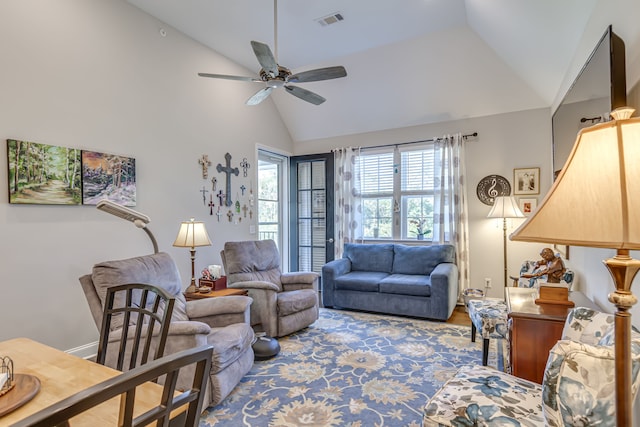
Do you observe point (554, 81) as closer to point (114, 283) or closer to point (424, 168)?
point (424, 168)

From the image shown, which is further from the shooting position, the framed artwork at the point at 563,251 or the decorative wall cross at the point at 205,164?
the decorative wall cross at the point at 205,164

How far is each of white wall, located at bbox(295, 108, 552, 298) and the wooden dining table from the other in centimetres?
438

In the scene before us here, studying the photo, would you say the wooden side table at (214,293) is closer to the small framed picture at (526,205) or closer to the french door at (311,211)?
the french door at (311,211)

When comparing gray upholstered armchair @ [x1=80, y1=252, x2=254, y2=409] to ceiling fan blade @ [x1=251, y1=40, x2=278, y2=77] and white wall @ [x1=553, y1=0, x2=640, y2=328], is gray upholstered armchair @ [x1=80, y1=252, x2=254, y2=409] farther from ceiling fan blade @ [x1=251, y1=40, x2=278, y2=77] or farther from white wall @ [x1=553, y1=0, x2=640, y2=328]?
white wall @ [x1=553, y1=0, x2=640, y2=328]

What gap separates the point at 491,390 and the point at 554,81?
11.1 feet

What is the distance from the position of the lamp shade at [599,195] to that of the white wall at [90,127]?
3291mm

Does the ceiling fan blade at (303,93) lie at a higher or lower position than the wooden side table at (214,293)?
higher

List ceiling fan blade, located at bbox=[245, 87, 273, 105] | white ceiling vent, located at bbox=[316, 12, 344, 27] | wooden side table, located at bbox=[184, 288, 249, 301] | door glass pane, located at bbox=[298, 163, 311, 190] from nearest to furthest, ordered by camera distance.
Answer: wooden side table, located at bbox=[184, 288, 249, 301], ceiling fan blade, located at bbox=[245, 87, 273, 105], white ceiling vent, located at bbox=[316, 12, 344, 27], door glass pane, located at bbox=[298, 163, 311, 190]

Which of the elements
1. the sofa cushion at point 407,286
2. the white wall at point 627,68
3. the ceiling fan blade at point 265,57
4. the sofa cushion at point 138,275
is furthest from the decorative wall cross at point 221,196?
the white wall at point 627,68

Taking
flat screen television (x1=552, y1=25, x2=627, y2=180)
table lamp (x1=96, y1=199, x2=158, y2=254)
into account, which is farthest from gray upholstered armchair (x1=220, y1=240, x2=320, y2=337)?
flat screen television (x1=552, y1=25, x2=627, y2=180)

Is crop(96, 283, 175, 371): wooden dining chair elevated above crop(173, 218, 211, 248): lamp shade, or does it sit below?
below

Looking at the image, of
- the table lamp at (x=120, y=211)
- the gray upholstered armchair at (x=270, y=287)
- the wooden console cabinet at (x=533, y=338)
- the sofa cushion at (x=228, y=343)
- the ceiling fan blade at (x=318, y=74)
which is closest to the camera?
the wooden console cabinet at (x=533, y=338)

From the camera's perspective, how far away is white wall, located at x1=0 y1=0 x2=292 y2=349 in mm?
2541

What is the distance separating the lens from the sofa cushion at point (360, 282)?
427cm
